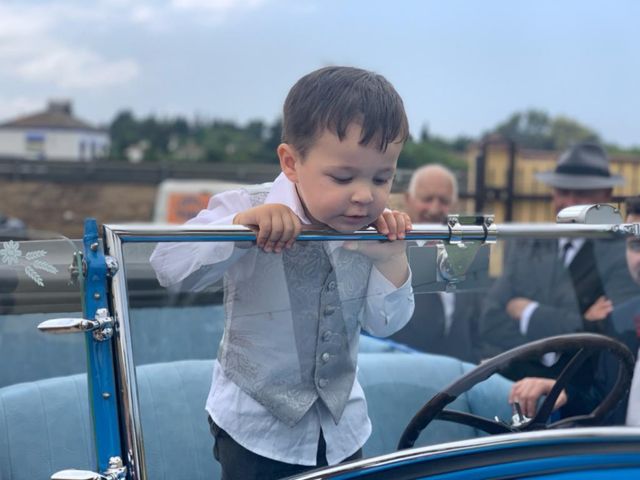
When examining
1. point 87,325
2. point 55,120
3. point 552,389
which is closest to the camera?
point 87,325

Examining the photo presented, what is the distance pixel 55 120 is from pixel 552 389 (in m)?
49.9

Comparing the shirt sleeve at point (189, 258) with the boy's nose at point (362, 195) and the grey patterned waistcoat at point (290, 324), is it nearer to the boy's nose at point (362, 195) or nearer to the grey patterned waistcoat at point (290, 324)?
the grey patterned waistcoat at point (290, 324)

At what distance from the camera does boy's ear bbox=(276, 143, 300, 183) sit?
5.30 feet

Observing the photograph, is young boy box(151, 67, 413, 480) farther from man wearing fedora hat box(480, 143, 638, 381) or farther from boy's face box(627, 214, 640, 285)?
boy's face box(627, 214, 640, 285)

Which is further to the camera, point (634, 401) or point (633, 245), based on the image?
point (633, 245)

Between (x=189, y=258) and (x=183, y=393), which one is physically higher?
(x=189, y=258)

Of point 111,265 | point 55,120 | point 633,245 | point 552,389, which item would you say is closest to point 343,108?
point 111,265

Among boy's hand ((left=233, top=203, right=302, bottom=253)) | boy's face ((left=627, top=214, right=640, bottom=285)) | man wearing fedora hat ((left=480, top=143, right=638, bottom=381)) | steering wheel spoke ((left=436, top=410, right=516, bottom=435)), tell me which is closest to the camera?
boy's hand ((left=233, top=203, right=302, bottom=253))

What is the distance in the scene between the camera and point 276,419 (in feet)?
5.23

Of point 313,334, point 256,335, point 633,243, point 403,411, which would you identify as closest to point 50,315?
point 256,335

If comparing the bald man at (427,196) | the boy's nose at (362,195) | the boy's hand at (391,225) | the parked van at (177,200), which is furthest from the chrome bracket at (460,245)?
the parked van at (177,200)

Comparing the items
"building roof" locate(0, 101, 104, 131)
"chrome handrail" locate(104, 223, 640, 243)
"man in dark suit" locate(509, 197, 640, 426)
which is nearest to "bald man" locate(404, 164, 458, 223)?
"man in dark suit" locate(509, 197, 640, 426)

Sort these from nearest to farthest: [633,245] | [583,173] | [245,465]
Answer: [245,465]
[633,245]
[583,173]

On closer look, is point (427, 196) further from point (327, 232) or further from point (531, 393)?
point (327, 232)
